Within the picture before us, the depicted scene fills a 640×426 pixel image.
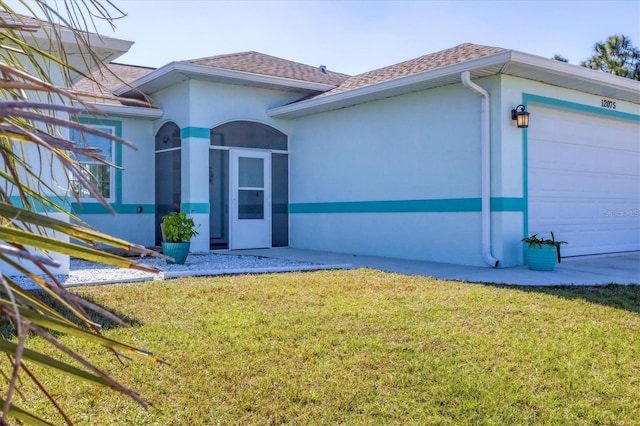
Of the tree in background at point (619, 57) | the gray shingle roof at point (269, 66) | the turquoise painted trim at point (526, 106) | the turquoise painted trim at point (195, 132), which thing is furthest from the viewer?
the tree in background at point (619, 57)

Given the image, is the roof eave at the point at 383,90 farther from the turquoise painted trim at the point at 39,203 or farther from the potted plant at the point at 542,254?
the turquoise painted trim at the point at 39,203

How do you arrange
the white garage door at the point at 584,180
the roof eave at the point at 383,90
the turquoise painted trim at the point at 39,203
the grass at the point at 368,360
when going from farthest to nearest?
1. the white garage door at the point at 584,180
2. the roof eave at the point at 383,90
3. the grass at the point at 368,360
4. the turquoise painted trim at the point at 39,203

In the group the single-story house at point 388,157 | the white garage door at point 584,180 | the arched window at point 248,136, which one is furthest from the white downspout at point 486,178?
the arched window at point 248,136

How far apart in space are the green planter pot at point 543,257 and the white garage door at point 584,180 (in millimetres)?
1040

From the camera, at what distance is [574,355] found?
4125 millimetres

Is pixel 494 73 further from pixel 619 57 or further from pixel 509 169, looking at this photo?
pixel 619 57

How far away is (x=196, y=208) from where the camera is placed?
1164 centimetres

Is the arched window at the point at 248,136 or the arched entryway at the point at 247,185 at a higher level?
the arched window at the point at 248,136

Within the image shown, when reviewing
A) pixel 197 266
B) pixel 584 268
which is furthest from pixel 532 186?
pixel 197 266

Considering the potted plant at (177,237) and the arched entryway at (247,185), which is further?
the arched entryway at (247,185)

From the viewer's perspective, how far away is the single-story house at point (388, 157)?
941cm

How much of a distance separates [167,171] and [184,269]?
15.3 feet

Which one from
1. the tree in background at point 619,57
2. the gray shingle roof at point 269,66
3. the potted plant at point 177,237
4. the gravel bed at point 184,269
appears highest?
the tree in background at point 619,57

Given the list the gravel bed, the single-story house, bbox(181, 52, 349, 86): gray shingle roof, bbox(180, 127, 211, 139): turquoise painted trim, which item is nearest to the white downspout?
the single-story house
